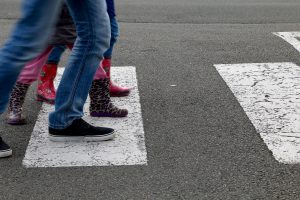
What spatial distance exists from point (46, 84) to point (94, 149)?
1.24 m

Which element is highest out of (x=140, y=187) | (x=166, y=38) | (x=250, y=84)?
(x=140, y=187)

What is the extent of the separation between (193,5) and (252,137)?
7390 millimetres

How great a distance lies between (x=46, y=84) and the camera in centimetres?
497

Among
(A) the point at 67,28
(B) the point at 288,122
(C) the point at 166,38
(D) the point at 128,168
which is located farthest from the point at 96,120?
(C) the point at 166,38

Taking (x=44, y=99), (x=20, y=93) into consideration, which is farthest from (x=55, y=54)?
(x=20, y=93)

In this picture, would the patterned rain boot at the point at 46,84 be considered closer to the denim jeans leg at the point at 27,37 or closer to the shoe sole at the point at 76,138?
the shoe sole at the point at 76,138

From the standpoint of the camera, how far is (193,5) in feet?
36.9

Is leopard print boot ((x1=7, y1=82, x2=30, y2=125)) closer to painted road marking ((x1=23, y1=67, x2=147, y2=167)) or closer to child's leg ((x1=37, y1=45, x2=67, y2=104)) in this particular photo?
painted road marking ((x1=23, y1=67, x2=147, y2=167))

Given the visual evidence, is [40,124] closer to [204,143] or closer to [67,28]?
Result: [67,28]

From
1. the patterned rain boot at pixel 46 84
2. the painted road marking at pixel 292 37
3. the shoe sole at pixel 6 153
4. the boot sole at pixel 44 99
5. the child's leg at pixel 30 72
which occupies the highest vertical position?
the child's leg at pixel 30 72

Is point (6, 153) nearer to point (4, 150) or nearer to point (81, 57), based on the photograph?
point (4, 150)

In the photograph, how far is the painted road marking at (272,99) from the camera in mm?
3979

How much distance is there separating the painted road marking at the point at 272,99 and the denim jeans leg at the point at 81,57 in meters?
1.22

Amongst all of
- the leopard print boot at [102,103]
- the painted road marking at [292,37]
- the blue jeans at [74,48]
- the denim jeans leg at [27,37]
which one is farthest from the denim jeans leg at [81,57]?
the painted road marking at [292,37]
